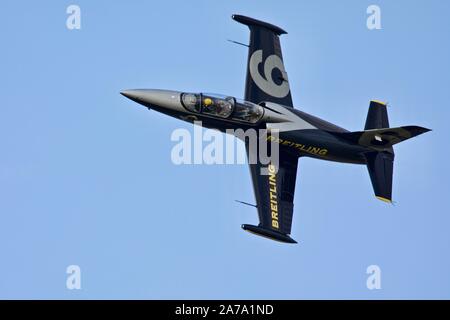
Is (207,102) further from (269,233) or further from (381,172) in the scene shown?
(381,172)

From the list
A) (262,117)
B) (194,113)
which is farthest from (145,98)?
(262,117)

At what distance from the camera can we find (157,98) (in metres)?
39.2

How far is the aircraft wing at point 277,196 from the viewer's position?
3931cm

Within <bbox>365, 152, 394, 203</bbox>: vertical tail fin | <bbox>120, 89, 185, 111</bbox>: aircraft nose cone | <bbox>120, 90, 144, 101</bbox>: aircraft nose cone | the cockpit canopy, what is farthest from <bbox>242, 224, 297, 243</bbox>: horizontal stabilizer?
<bbox>120, 90, 144, 101</bbox>: aircraft nose cone

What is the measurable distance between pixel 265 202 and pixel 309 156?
275cm

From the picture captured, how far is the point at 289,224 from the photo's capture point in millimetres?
39781

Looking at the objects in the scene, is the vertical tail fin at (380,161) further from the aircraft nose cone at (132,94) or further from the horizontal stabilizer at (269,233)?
the aircraft nose cone at (132,94)

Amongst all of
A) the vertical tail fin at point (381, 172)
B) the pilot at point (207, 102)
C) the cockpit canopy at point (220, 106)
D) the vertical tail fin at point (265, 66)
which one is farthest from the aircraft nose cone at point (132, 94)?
the vertical tail fin at point (381, 172)

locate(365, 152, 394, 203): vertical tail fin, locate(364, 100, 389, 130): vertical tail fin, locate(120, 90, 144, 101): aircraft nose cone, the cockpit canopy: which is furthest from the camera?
locate(364, 100, 389, 130): vertical tail fin

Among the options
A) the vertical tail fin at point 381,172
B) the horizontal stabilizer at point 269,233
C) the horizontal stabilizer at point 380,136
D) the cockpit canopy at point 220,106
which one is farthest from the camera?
the vertical tail fin at point 381,172

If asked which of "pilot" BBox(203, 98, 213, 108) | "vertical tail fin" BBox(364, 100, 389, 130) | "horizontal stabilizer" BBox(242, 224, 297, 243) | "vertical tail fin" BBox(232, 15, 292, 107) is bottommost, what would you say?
"horizontal stabilizer" BBox(242, 224, 297, 243)

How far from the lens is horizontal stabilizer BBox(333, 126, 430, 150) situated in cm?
3988

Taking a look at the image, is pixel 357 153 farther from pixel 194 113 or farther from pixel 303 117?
pixel 194 113

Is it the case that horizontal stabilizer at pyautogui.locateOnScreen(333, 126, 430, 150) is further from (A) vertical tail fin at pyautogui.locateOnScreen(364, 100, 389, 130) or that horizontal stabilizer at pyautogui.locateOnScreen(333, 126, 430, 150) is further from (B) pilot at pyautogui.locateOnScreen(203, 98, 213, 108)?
(B) pilot at pyautogui.locateOnScreen(203, 98, 213, 108)
